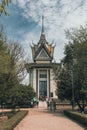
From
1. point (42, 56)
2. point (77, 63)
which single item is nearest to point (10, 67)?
point (77, 63)

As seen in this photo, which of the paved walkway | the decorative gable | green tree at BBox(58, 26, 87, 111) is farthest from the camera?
the decorative gable

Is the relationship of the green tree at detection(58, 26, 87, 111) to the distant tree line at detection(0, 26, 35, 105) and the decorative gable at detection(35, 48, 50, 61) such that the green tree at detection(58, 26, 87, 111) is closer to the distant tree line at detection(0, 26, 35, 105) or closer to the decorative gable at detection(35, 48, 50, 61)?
the distant tree line at detection(0, 26, 35, 105)

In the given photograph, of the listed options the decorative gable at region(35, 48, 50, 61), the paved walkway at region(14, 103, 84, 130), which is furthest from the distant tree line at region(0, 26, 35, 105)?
the decorative gable at region(35, 48, 50, 61)

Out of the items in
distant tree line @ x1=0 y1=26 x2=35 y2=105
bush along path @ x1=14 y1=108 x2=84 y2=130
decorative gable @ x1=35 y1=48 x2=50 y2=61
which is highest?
decorative gable @ x1=35 y1=48 x2=50 y2=61

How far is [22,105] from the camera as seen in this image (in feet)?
190

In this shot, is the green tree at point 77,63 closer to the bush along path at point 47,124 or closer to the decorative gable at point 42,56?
the bush along path at point 47,124

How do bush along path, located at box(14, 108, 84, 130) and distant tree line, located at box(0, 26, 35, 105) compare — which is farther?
distant tree line, located at box(0, 26, 35, 105)

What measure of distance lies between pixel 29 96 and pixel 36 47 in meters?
29.7

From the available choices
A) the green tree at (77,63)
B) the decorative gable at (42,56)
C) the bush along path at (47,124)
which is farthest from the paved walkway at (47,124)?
the decorative gable at (42,56)

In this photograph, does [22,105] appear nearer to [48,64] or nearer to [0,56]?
[48,64]

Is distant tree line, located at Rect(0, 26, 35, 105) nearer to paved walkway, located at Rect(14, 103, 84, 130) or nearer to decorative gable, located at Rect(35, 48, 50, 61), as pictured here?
paved walkway, located at Rect(14, 103, 84, 130)

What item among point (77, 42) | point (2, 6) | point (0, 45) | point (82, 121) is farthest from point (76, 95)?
point (2, 6)

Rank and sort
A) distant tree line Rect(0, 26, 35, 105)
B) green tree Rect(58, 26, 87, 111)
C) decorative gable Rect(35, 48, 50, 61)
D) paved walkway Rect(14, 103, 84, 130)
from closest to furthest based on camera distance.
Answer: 1. paved walkway Rect(14, 103, 84, 130)
2. distant tree line Rect(0, 26, 35, 105)
3. green tree Rect(58, 26, 87, 111)
4. decorative gable Rect(35, 48, 50, 61)

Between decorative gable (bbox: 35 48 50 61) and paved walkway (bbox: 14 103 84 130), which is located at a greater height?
decorative gable (bbox: 35 48 50 61)
